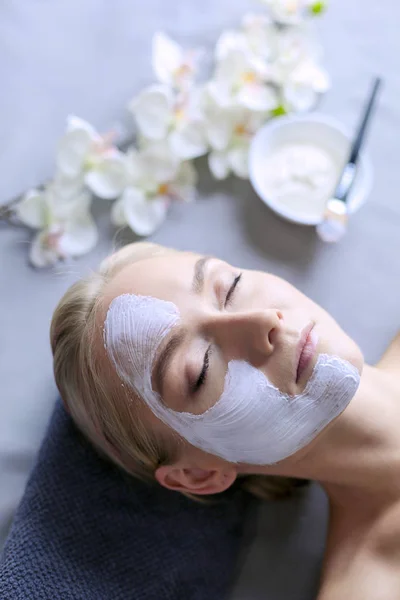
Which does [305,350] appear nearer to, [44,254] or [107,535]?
[107,535]

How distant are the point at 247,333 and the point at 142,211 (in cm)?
49

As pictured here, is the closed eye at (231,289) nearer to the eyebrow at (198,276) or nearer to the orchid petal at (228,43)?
the eyebrow at (198,276)

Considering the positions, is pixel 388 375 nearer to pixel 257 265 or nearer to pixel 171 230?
Result: pixel 257 265

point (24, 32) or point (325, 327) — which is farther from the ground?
point (24, 32)

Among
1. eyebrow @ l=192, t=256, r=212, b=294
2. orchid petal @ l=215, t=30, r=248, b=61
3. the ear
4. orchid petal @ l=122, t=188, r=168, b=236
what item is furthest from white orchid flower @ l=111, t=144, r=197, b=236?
the ear

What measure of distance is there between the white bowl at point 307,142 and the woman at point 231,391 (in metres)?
0.31

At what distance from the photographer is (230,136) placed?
120 centimetres

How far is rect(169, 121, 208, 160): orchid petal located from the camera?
1171 mm

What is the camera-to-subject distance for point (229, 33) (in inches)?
50.9

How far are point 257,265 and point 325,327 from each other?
14.6 inches

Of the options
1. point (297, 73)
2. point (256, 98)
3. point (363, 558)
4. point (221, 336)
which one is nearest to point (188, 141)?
point (256, 98)

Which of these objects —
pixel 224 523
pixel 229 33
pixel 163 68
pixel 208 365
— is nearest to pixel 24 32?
pixel 163 68

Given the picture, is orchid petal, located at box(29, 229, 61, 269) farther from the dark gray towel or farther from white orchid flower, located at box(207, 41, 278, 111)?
white orchid flower, located at box(207, 41, 278, 111)

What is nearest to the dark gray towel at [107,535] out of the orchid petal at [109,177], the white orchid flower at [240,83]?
the orchid petal at [109,177]
